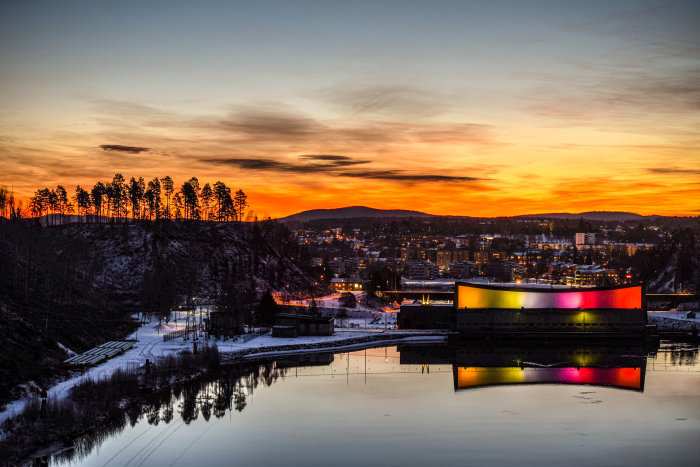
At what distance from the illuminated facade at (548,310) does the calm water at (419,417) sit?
46.8 ft

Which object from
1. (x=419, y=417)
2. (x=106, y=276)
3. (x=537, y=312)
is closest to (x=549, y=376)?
(x=419, y=417)

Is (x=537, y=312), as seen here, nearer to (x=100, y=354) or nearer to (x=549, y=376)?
(x=549, y=376)

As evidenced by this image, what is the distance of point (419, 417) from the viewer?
121ft

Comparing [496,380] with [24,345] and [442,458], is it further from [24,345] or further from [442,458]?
[24,345]

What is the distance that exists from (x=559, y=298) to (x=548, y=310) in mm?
3030

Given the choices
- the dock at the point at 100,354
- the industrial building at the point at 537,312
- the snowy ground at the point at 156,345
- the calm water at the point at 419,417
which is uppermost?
the industrial building at the point at 537,312

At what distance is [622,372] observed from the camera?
51.7 meters

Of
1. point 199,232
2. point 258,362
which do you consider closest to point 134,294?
point 199,232

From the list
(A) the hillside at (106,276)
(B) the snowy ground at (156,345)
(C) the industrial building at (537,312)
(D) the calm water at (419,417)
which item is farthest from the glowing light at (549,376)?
(A) the hillside at (106,276)

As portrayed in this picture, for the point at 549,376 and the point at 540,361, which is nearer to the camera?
the point at 549,376

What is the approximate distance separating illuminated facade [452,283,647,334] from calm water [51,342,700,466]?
46.8ft

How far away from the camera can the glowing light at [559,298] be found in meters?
72.9

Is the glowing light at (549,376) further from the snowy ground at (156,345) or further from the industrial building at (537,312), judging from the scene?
the industrial building at (537,312)

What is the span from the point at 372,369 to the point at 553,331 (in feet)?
90.0
